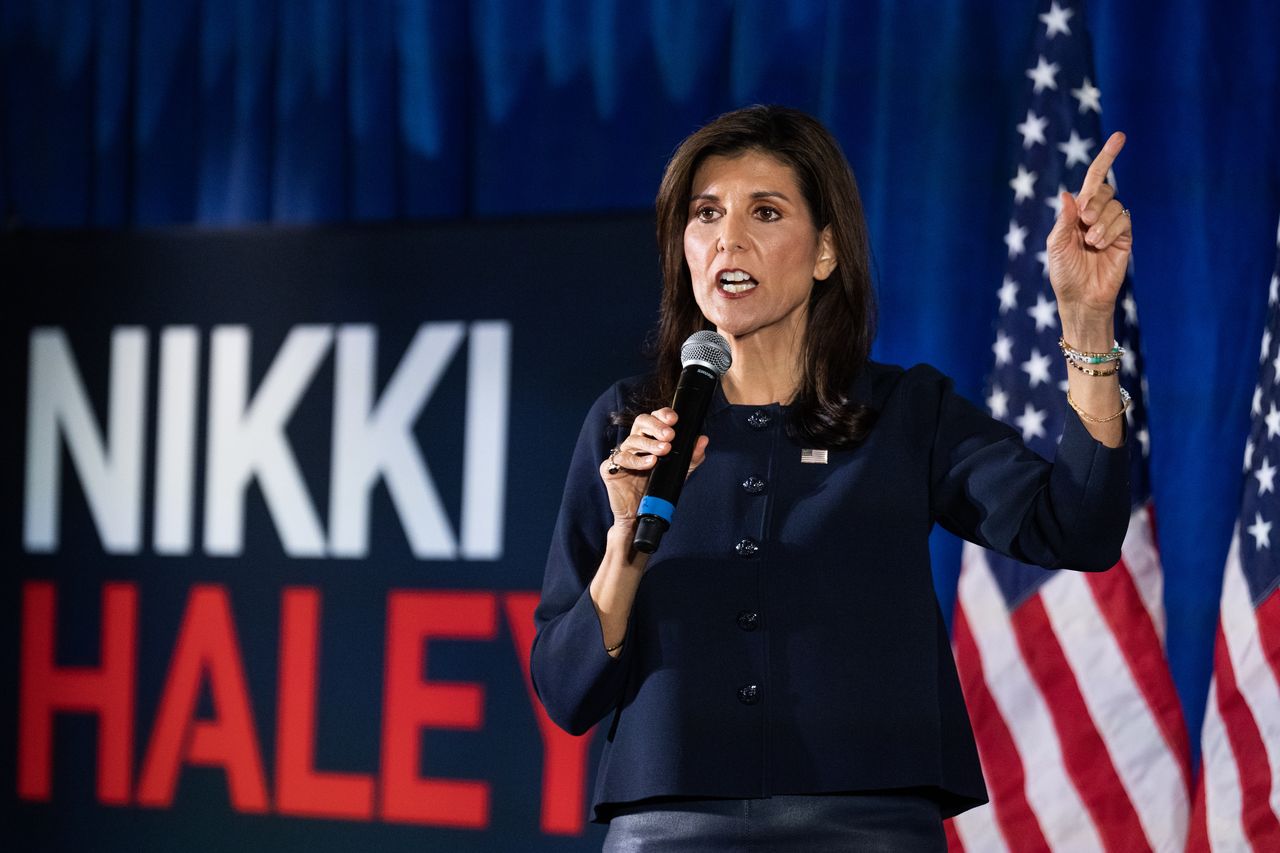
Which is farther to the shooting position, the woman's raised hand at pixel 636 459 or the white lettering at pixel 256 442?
the white lettering at pixel 256 442

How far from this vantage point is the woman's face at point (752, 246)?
1577mm

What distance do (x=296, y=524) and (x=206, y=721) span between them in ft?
1.80

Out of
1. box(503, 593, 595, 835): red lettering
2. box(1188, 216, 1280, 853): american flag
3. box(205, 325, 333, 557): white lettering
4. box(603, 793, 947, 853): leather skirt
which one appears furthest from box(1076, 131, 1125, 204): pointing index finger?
box(205, 325, 333, 557): white lettering

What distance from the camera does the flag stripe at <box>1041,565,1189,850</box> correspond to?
2779 millimetres

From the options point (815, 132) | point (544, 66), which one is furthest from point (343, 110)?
point (815, 132)

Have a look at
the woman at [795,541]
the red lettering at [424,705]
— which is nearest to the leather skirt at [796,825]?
the woman at [795,541]

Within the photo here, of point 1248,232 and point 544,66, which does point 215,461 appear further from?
point 1248,232

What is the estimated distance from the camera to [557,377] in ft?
11.4

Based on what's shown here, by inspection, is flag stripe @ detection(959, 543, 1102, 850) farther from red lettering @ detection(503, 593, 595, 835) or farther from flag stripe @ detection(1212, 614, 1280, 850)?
red lettering @ detection(503, 593, 595, 835)

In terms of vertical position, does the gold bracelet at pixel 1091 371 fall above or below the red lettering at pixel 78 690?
above

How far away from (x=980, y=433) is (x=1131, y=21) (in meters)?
2.01

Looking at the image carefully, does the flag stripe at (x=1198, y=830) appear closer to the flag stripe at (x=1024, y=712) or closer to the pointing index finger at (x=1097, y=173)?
the flag stripe at (x=1024, y=712)

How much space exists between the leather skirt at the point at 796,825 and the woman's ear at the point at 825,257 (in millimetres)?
578

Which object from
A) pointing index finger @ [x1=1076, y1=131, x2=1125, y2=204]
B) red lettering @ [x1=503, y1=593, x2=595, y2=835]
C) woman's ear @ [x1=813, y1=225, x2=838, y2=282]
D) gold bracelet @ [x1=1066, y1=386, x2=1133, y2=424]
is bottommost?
red lettering @ [x1=503, y1=593, x2=595, y2=835]
